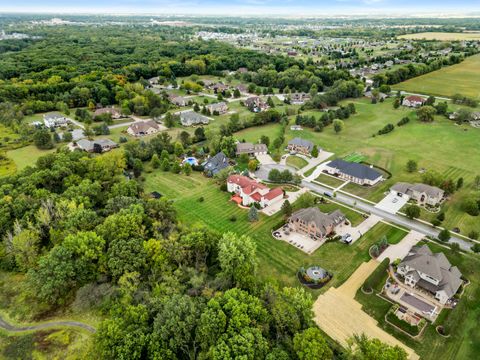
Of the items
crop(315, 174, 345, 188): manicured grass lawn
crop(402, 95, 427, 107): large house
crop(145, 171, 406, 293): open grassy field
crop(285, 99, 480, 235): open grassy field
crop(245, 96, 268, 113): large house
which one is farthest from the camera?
crop(245, 96, 268, 113): large house

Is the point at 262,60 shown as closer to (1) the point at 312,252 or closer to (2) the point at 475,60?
(2) the point at 475,60

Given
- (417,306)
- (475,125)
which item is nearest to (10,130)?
(417,306)

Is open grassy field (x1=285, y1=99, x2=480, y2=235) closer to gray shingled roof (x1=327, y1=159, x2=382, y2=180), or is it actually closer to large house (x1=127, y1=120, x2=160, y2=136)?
gray shingled roof (x1=327, y1=159, x2=382, y2=180)

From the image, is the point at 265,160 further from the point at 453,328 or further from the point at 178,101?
the point at 178,101

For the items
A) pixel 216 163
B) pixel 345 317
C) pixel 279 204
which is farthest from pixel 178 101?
pixel 345 317

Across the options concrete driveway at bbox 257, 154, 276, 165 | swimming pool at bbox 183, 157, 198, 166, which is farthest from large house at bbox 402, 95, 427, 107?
swimming pool at bbox 183, 157, 198, 166

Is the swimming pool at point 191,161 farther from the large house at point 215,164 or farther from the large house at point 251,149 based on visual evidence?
the large house at point 251,149
